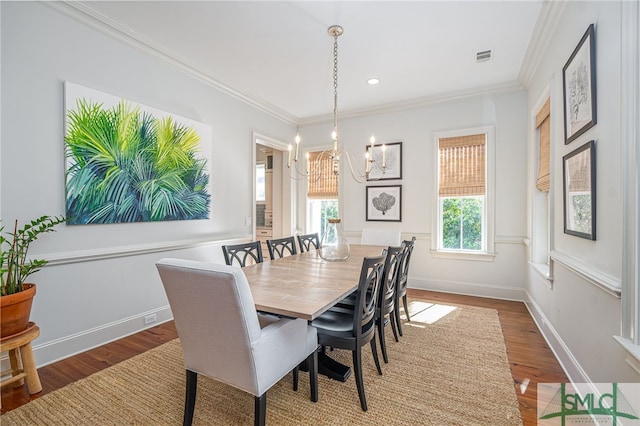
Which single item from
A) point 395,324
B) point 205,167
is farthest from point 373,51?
point 395,324

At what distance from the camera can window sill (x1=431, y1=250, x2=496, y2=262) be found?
4039 mm

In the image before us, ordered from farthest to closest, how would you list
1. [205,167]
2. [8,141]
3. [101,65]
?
[205,167]
[101,65]
[8,141]

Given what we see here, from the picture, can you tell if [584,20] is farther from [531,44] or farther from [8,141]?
[8,141]

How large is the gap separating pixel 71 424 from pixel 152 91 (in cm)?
281

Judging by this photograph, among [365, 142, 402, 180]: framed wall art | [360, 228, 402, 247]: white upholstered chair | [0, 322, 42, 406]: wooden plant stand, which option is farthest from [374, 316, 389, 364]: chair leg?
[365, 142, 402, 180]: framed wall art

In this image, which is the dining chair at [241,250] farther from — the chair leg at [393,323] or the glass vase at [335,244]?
the chair leg at [393,323]

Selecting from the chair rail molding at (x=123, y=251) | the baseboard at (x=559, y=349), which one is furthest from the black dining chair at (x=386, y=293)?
the chair rail molding at (x=123, y=251)

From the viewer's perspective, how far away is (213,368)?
1.48 meters

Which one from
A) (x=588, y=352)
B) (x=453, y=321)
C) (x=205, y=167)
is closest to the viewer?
(x=588, y=352)

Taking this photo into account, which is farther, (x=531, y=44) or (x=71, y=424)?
(x=531, y=44)

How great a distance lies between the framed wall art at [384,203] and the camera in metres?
4.59

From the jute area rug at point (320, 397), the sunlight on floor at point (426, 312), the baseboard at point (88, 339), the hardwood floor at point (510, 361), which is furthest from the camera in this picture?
the sunlight on floor at point (426, 312)

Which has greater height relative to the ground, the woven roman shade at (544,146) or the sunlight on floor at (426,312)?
the woven roman shade at (544,146)

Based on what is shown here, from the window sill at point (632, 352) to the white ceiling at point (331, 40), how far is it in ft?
8.14
